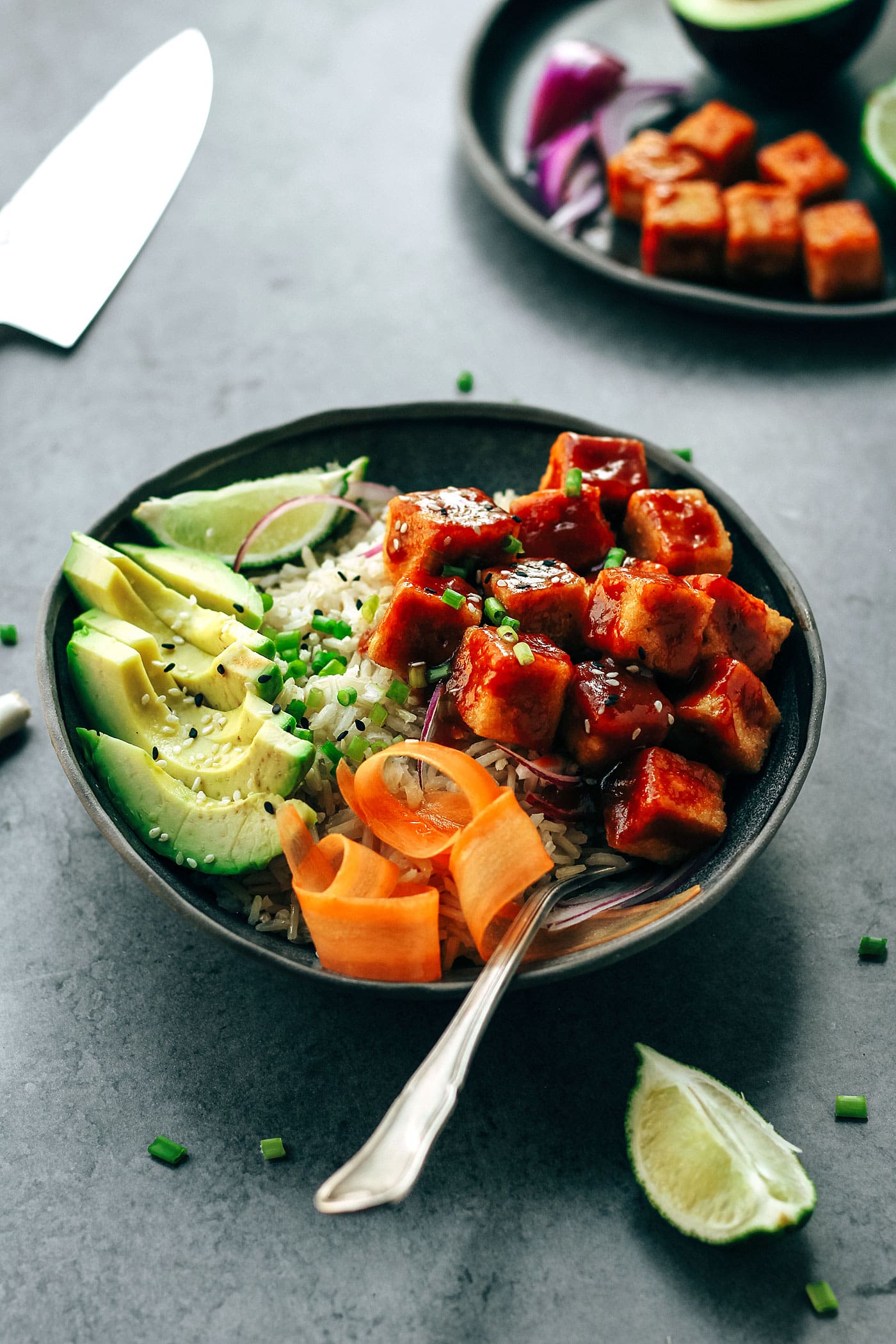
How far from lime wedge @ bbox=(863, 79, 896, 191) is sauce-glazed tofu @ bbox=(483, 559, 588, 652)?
2.59m

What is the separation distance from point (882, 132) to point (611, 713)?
300cm

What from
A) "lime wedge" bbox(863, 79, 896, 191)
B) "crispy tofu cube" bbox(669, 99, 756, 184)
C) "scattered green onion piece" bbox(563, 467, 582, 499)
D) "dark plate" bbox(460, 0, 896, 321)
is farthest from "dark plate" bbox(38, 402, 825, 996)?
"lime wedge" bbox(863, 79, 896, 191)

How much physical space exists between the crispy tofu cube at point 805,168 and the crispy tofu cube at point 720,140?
10 cm

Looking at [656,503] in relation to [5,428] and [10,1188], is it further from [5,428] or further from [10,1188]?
[5,428]

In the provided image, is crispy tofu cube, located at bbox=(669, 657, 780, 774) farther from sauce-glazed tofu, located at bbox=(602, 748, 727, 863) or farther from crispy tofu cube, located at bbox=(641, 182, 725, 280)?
crispy tofu cube, located at bbox=(641, 182, 725, 280)

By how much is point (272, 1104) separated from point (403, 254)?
3.28 meters

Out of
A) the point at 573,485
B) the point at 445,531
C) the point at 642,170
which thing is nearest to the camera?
the point at 445,531

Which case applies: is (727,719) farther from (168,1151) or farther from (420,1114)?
(168,1151)

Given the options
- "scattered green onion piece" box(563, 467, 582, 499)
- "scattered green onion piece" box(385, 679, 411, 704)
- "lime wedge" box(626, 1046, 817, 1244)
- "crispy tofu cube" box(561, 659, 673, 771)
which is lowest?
"lime wedge" box(626, 1046, 817, 1244)

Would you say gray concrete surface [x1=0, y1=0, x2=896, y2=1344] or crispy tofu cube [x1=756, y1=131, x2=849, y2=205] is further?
crispy tofu cube [x1=756, y1=131, x2=849, y2=205]

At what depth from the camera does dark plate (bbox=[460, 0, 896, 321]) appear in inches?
152

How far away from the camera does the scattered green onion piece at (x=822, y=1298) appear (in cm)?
209

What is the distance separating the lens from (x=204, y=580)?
271 cm

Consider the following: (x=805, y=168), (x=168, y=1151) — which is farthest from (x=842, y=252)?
(x=168, y=1151)
